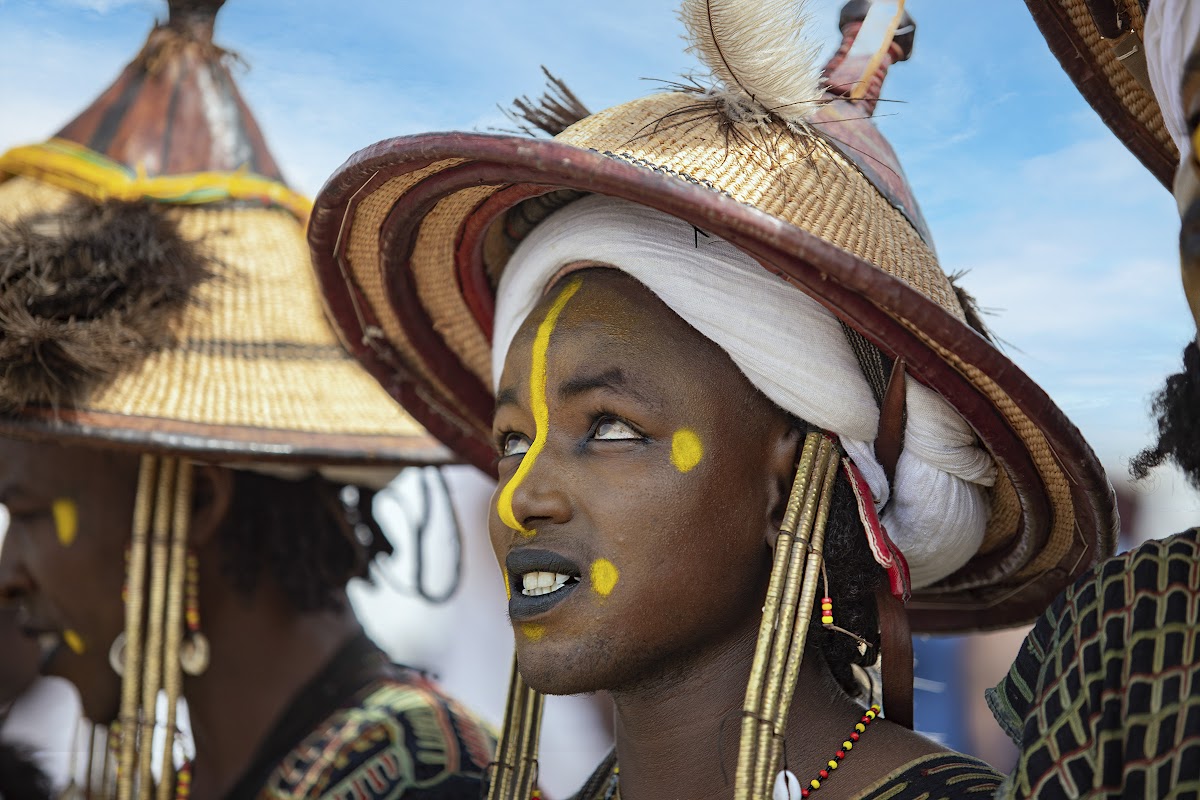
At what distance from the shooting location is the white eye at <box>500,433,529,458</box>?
2162mm

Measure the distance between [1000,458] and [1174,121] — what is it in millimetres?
799

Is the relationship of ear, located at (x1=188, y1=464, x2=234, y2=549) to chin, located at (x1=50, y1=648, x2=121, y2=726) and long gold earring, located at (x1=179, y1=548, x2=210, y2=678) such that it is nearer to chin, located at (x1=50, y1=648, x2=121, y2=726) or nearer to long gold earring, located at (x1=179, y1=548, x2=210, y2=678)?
long gold earring, located at (x1=179, y1=548, x2=210, y2=678)

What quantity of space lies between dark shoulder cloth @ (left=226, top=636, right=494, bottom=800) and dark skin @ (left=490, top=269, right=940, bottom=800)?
2.79ft

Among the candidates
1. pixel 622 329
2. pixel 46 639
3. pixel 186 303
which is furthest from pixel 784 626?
pixel 46 639

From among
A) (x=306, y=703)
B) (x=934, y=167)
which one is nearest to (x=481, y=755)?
(x=306, y=703)

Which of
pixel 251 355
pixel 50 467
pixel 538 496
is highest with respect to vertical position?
pixel 251 355

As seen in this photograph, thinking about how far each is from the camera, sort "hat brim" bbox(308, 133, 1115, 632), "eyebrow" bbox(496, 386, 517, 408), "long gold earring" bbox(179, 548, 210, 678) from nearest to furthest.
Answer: "hat brim" bbox(308, 133, 1115, 632)
"eyebrow" bbox(496, 386, 517, 408)
"long gold earring" bbox(179, 548, 210, 678)

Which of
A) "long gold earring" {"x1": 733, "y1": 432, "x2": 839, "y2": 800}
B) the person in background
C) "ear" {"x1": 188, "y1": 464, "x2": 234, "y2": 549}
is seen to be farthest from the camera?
"ear" {"x1": 188, "y1": 464, "x2": 234, "y2": 549}

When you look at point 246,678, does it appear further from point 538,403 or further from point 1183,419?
point 1183,419

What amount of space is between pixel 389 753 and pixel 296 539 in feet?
2.18

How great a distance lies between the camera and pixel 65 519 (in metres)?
3.00

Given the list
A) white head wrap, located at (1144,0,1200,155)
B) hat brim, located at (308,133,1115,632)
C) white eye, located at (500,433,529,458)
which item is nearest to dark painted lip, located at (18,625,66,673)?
hat brim, located at (308,133,1115,632)

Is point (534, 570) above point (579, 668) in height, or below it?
above

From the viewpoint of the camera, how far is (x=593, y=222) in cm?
211
